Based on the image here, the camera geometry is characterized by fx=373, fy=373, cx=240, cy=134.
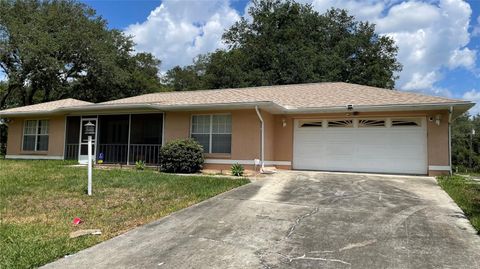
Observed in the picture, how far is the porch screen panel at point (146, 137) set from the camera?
15.4m

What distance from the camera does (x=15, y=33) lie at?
2728 cm

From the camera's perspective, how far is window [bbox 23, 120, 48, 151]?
58.3 feet

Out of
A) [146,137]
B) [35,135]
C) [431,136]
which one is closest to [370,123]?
[431,136]

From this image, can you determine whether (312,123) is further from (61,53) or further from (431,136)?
(61,53)

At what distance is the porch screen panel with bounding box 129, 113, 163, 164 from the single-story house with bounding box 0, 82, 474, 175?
42 mm

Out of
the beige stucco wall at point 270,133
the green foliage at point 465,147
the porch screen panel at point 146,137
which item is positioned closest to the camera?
the beige stucco wall at point 270,133

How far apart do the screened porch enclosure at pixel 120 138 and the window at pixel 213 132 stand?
5.98ft

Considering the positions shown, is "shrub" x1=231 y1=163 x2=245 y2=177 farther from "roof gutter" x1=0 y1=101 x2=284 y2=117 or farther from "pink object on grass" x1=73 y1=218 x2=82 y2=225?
"pink object on grass" x1=73 y1=218 x2=82 y2=225

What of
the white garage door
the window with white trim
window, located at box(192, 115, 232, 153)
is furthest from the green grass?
window, located at box(192, 115, 232, 153)

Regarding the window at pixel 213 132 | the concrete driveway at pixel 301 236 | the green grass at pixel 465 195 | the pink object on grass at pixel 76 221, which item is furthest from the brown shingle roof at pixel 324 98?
the pink object on grass at pixel 76 221

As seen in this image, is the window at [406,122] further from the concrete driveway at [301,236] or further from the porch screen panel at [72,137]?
the porch screen panel at [72,137]

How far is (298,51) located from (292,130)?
62.0 ft

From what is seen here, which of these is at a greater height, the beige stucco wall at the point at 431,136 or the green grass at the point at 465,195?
the beige stucco wall at the point at 431,136

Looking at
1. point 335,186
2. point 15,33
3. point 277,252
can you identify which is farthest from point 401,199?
point 15,33
